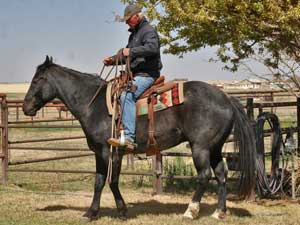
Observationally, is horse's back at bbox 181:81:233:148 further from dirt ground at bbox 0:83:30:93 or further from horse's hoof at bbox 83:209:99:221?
dirt ground at bbox 0:83:30:93

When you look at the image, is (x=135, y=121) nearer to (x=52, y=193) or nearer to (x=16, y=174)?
(x=52, y=193)

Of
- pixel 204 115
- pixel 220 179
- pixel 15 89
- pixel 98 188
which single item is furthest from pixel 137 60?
pixel 15 89

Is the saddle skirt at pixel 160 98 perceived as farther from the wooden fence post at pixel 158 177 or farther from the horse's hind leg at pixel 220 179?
the wooden fence post at pixel 158 177

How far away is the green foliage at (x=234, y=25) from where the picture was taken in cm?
653

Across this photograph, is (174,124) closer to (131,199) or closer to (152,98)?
(152,98)

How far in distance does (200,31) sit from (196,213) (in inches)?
103

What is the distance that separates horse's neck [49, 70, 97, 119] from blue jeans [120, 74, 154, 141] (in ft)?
1.83

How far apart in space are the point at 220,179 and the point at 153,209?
42.6 inches

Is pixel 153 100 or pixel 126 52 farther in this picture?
pixel 153 100

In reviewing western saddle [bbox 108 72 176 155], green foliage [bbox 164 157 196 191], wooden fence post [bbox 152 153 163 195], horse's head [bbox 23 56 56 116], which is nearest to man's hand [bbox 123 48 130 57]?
western saddle [bbox 108 72 176 155]

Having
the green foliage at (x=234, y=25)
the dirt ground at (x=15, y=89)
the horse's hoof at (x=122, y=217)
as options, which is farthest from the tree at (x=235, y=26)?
the dirt ground at (x=15, y=89)

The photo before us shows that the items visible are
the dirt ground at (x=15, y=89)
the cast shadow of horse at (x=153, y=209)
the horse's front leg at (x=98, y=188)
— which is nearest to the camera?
the horse's front leg at (x=98, y=188)

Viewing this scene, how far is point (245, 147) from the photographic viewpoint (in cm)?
646

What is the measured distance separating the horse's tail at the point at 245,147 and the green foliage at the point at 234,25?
1.15m
